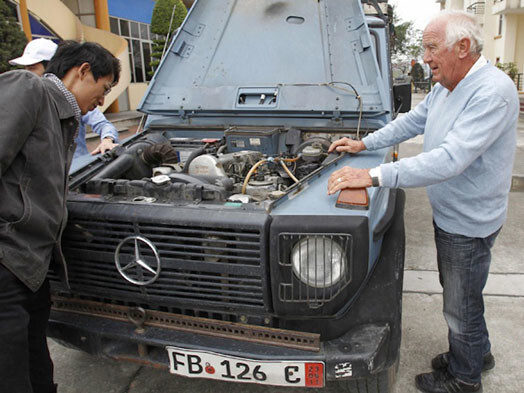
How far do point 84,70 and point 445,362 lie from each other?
2.41 metres

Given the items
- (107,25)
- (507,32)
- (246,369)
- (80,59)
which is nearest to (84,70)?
(80,59)

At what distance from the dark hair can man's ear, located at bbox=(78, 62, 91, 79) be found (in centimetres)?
1

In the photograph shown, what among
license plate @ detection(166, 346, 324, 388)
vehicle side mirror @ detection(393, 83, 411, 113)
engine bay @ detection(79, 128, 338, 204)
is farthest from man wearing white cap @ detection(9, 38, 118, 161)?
vehicle side mirror @ detection(393, 83, 411, 113)

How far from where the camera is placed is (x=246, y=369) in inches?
74.9

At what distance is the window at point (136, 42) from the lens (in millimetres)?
16531

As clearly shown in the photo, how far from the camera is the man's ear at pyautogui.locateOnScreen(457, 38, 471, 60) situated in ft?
6.55

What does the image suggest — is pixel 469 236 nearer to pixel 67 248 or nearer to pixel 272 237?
pixel 272 237

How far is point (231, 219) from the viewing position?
1.84m

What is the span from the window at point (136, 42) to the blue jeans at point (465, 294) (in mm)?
16184

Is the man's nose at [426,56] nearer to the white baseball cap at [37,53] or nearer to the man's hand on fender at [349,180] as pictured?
the man's hand on fender at [349,180]

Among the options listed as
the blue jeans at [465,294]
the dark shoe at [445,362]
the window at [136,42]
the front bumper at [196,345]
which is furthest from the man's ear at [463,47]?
the window at [136,42]

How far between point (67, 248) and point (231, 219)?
2.81ft

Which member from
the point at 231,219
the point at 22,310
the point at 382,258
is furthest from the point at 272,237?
the point at 22,310

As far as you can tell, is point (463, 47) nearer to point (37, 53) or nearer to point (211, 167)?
point (211, 167)
